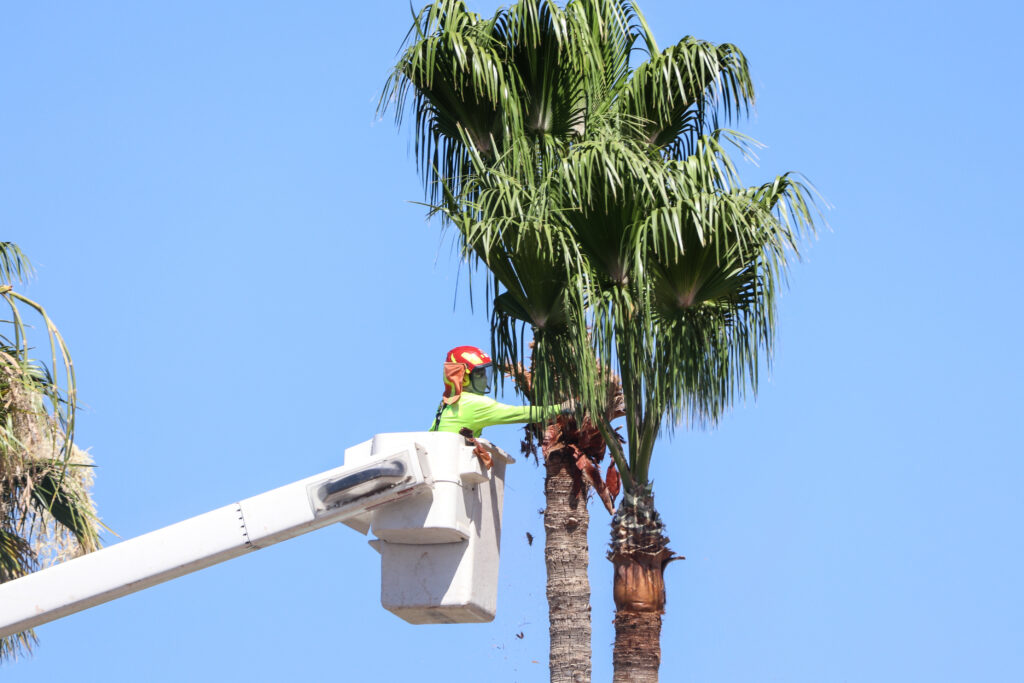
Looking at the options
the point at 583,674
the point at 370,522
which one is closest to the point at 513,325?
the point at 370,522

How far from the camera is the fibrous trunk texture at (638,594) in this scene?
1019 cm

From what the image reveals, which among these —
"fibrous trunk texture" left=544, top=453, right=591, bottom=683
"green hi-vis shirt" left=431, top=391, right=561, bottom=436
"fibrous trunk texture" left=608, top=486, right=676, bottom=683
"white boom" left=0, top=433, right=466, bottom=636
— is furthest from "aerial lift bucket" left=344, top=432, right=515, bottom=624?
"fibrous trunk texture" left=544, top=453, right=591, bottom=683

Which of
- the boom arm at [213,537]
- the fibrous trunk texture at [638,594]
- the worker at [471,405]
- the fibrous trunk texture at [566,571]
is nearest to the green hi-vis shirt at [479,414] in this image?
the worker at [471,405]

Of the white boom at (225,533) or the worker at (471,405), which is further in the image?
the worker at (471,405)

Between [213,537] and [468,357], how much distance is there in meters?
2.28

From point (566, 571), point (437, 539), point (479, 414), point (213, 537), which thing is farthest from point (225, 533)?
point (566, 571)

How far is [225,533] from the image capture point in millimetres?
9266

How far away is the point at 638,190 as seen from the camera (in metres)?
10.2

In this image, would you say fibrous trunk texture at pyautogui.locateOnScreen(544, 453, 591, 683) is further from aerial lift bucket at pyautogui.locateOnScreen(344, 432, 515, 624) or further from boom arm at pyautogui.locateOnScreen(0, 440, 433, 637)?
boom arm at pyautogui.locateOnScreen(0, 440, 433, 637)

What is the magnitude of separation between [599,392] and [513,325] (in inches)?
30.2

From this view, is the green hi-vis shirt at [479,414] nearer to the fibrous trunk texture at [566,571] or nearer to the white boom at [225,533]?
the white boom at [225,533]

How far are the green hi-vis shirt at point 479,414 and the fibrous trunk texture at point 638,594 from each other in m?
0.99

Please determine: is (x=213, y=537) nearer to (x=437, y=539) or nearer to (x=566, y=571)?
(x=437, y=539)

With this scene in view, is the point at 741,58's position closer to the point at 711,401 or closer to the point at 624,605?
the point at 711,401
